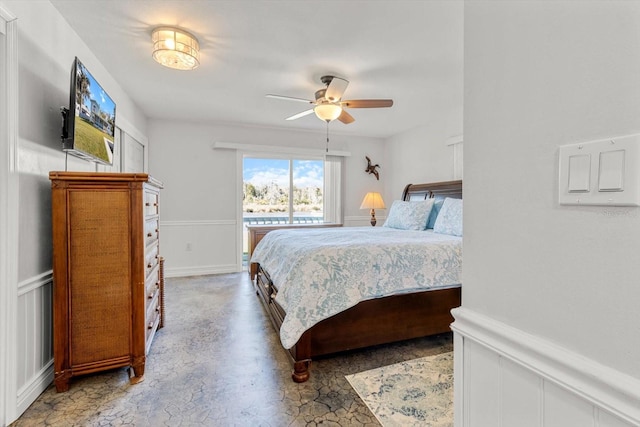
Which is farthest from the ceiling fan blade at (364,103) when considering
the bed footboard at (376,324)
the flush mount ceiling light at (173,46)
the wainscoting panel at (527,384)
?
the wainscoting panel at (527,384)

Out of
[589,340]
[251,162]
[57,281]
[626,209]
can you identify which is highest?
[251,162]

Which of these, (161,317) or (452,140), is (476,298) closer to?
(161,317)

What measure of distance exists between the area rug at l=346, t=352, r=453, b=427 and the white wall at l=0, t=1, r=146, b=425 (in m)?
1.80

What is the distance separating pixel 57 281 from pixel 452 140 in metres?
4.30

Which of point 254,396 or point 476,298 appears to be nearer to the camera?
point 476,298

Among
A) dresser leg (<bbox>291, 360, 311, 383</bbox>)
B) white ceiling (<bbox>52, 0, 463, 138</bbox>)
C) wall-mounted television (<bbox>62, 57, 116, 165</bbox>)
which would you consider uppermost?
white ceiling (<bbox>52, 0, 463, 138</bbox>)

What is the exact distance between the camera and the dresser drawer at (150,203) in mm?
1945

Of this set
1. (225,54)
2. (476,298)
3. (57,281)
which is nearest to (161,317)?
(57,281)

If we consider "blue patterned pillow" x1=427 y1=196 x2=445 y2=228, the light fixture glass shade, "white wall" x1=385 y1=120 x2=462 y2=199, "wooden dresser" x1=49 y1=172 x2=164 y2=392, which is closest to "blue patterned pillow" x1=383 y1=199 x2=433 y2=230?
"blue patterned pillow" x1=427 y1=196 x2=445 y2=228

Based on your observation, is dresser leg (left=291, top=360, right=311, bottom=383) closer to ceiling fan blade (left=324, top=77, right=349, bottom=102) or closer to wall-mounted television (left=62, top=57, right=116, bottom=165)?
wall-mounted television (left=62, top=57, right=116, bottom=165)

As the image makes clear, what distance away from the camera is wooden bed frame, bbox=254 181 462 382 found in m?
1.91

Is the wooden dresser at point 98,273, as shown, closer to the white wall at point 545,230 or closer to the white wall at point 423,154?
the white wall at point 545,230

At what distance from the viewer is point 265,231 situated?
4.13 metres

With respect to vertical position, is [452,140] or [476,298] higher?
[452,140]
